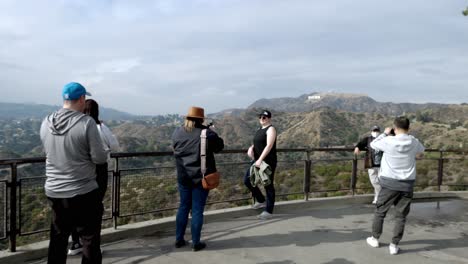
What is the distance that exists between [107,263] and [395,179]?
3.60m

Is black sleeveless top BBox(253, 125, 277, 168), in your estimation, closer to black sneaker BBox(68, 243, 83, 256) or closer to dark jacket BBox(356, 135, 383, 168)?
dark jacket BBox(356, 135, 383, 168)

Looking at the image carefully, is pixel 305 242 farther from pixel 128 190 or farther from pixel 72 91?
pixel 72 91

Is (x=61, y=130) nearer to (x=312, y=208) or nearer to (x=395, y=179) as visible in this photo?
(x=395, y=179)

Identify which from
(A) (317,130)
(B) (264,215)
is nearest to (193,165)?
(B) (264,215)

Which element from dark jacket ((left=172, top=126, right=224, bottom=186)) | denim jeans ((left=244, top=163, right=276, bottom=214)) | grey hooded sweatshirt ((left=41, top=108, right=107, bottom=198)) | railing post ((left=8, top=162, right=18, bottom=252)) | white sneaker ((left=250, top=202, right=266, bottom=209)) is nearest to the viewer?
grey hooded sweatshirt ((left=41, top=108, right=107, bottom=198))

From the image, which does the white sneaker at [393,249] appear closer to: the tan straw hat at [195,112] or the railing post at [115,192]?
the tan straw hat at [195,112]

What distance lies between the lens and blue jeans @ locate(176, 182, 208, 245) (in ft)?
15.3

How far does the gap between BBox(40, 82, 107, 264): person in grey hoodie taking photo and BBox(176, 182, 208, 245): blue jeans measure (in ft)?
4.99

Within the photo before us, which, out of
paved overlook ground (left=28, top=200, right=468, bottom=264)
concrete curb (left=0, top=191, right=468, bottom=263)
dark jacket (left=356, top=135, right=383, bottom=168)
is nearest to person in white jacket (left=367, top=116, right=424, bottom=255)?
paved overlook ground (left=28, top=200, right=468, bottom=264)

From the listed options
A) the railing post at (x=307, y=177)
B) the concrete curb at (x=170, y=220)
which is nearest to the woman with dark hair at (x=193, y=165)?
the concrete curb at (x=170, y=220)

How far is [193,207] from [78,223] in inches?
66.3

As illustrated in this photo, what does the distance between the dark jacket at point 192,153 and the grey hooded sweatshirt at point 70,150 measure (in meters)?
1.51

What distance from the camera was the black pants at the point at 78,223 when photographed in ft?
10.5

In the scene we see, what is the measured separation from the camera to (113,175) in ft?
17.5
